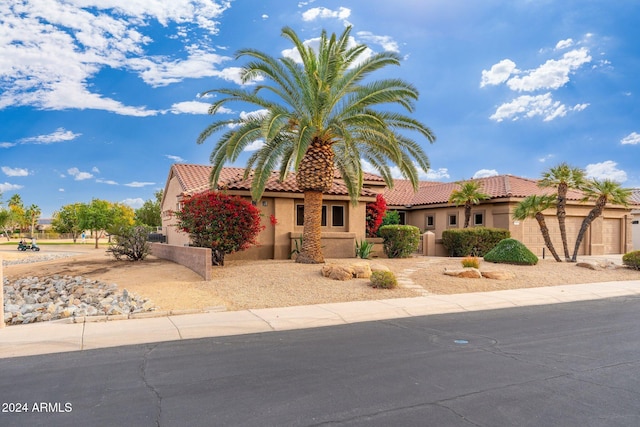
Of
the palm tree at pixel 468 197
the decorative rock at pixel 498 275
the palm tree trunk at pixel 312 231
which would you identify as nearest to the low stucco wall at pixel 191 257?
the palm tree trunk at pixel 312 231

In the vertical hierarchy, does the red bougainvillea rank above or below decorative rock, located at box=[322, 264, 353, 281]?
above

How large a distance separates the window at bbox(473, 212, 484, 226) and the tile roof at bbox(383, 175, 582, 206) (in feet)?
4.74

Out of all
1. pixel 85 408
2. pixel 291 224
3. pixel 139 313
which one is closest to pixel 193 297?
pixel 139 313

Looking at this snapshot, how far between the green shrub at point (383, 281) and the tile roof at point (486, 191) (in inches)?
633

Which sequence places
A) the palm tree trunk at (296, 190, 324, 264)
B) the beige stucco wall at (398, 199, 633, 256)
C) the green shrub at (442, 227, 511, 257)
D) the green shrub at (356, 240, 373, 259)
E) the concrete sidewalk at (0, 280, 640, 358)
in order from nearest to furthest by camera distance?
1. the concrete sidewalk at (0, 280, 640, 358)
2. the palm tree trunk at (296, 190, 324, 264)
3. the green shrub at (356, 240, 373, 259)
4. the green shrub at (442, 227, 511, 257)
5. the beige stucco wall at (398, 199, 633, 256)

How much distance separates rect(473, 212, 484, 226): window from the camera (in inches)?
1136

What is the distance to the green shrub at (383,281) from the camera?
43.9ft

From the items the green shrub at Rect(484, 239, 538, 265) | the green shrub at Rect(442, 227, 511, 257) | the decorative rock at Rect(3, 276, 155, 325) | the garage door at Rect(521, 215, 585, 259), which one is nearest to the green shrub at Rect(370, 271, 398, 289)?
the decorative rock at Rect(3, 276, 155, 325)

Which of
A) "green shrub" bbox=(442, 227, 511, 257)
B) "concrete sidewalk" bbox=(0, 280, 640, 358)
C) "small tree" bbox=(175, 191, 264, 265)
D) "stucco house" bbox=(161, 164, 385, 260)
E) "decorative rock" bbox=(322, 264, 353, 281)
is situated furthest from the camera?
"green shrub" bbox=(442, 227, 511, 257)

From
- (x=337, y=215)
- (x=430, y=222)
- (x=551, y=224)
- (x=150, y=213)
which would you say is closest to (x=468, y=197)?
(x=430, y=222)

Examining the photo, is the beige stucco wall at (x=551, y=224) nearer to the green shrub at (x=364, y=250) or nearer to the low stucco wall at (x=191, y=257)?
the green shrub at (x=364, y=250)

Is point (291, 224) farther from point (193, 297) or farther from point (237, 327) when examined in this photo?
point (237, 327)

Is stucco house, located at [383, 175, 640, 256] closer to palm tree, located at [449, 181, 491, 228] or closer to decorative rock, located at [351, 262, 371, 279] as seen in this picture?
palm tree, located at [449, 181, 491, 228]

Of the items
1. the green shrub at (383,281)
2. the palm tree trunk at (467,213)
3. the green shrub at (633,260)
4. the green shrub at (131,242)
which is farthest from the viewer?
the palm tree trunk at (467,213)
